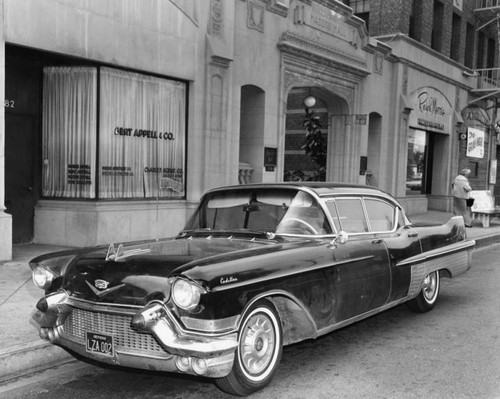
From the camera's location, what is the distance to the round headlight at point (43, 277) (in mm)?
4328

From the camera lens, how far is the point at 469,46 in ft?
80.8

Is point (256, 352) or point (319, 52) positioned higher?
point (319, 52)

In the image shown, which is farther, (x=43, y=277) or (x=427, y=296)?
(x=427, y=296)

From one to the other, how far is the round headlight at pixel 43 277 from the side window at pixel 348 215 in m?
2.44

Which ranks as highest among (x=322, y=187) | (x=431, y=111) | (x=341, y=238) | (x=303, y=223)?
(x=431, y=111)

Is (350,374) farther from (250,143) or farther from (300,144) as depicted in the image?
(300,144)

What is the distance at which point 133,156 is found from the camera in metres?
10.6

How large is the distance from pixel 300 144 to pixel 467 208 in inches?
264

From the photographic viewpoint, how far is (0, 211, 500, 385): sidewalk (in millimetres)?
4457

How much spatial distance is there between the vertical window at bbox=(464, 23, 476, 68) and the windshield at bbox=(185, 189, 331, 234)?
22220 mm

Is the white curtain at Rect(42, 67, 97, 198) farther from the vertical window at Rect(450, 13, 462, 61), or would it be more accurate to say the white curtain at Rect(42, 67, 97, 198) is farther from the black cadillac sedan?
the vertical window at Rect(450, 13, 462, 61)

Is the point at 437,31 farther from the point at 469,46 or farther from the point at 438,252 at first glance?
the point at 438,252

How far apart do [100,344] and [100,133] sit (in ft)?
22.3

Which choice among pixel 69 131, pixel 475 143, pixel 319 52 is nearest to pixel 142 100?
pixel 69 131
